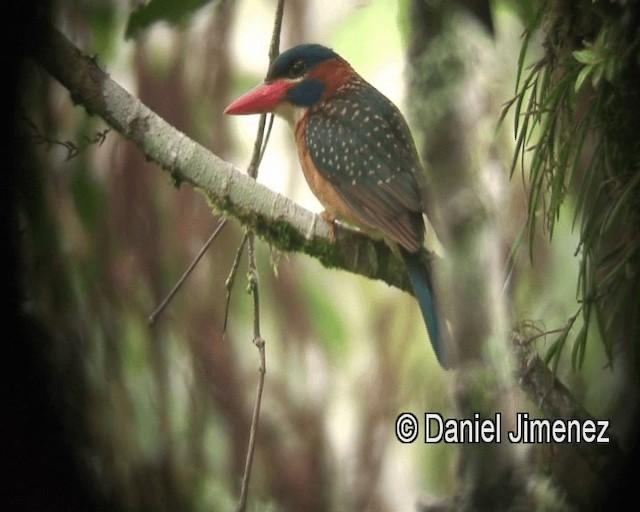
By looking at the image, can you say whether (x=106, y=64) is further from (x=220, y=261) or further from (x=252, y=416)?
(x=252, y=416)

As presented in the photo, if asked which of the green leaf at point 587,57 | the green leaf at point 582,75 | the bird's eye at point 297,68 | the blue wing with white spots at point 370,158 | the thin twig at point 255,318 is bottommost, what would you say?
the thin twig at point 255,318

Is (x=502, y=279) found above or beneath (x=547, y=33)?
beneath

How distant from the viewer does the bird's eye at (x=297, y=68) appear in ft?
2.48

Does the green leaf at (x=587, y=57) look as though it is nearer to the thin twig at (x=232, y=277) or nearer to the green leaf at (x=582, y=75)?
the green leaf at (x=582, y=75)

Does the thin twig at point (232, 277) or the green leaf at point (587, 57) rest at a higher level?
the green leaf at point (587, 57)

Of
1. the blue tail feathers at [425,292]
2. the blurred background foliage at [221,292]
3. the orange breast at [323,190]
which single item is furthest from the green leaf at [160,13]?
the blue tail feathers at [425,292]

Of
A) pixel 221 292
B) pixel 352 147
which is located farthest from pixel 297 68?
pixel 221 292

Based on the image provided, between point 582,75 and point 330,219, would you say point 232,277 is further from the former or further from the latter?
point 582,75

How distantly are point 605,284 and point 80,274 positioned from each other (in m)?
0.44

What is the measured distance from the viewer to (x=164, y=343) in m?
0.72

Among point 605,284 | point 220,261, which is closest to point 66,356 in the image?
point 220,261

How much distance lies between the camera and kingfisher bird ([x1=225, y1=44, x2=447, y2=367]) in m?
0.74

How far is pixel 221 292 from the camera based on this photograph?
718mm

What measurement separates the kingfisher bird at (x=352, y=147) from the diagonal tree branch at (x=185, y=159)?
4 cm
